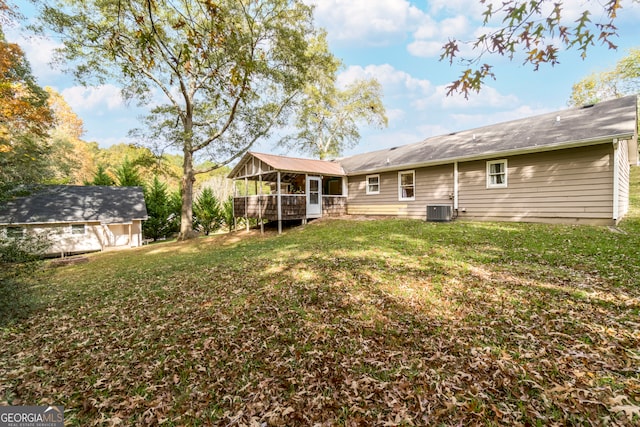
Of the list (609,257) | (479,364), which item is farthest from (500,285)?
(609,257)

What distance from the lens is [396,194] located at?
15398 mm

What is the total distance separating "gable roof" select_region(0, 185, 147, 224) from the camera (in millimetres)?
16750

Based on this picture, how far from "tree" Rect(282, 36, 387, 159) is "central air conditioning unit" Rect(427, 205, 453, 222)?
1705 cm

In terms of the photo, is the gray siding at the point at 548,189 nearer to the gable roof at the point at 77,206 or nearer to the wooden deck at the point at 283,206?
the wooden deck at the point at 283,206

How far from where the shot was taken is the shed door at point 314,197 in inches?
634

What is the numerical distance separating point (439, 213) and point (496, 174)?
9.46 feet

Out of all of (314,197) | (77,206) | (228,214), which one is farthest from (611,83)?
(77,206)

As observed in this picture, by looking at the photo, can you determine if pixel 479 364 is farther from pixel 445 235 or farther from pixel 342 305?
pixel 445 235

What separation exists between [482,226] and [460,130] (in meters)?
7.85

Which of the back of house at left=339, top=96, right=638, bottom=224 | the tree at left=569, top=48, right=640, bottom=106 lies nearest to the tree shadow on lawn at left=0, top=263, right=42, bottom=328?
the back of house at left=339, top=96, right=638, bottom=224

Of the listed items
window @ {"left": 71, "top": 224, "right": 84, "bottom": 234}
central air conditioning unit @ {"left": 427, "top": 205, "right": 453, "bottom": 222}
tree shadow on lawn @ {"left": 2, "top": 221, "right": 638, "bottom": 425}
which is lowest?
tree shadow on lawn @ {"left": 2, "top": 221, "right": 638, "bottom": 425}

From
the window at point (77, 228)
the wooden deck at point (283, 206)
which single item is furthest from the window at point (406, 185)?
the window at point (77, 228)

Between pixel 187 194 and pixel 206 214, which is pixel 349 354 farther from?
pixel 206 214

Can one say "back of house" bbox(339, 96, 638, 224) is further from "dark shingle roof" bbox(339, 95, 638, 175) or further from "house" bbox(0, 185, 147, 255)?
"house" bbox(0, 185, 147, 255)
